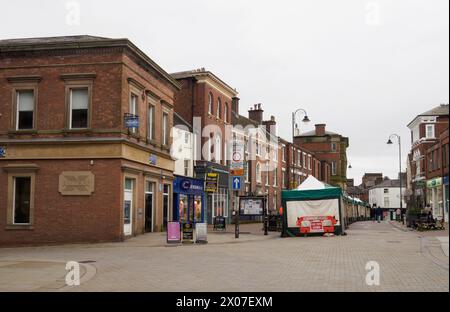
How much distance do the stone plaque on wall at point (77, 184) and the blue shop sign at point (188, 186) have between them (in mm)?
11516

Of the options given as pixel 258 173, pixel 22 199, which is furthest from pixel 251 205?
pixel 258 173

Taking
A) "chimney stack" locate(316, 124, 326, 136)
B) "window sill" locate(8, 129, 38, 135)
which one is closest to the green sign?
"chimney stack" locate(316, 124, 326, 136)

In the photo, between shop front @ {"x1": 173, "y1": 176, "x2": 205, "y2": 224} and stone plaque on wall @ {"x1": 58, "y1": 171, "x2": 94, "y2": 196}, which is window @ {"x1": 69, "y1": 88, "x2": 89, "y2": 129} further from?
shop front @ {"x1": 173, "y1": 176, "x2": 205, "y2": 224}

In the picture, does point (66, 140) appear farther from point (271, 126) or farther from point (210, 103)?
point (271, 126)

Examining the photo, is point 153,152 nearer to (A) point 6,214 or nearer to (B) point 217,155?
(A) point 6,214

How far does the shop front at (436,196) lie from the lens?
5217 cm

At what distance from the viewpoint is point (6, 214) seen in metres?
24.0

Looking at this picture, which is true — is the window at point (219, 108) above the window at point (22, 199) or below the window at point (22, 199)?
above

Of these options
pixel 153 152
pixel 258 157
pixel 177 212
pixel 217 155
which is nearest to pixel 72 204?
pixel 153 152

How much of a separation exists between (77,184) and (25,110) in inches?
172

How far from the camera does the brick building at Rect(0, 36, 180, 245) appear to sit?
77.7 feet

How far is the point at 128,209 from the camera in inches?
999

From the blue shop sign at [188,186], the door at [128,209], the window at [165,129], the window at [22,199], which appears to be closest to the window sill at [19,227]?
the window at [22,199]

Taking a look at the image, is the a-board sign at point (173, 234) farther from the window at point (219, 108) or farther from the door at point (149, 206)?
the window at point (219, 108)
